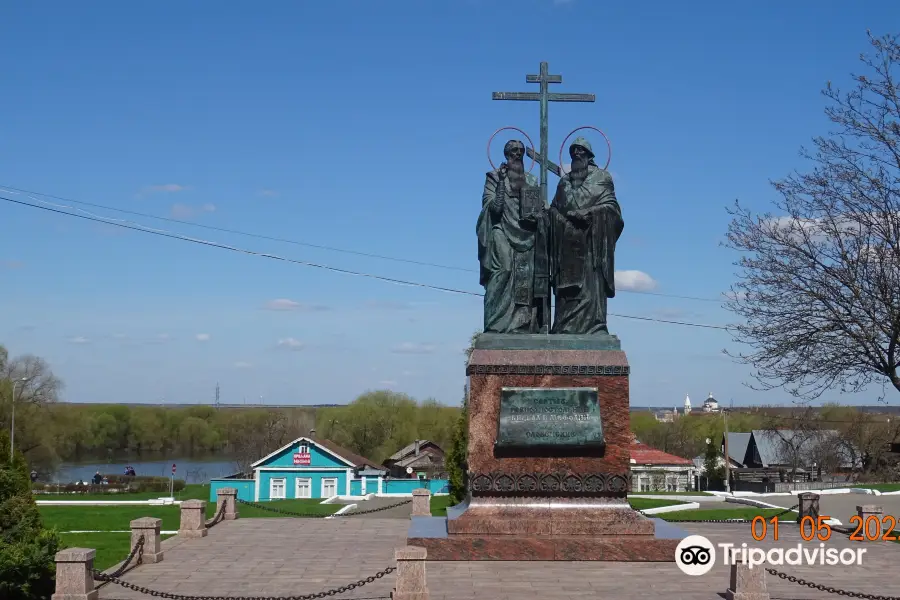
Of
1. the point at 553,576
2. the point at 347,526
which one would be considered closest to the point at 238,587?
the point at 553,576

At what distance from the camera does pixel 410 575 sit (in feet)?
30.6

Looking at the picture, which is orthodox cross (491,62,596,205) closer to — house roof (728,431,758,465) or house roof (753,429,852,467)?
house roof (753,429,852,467)

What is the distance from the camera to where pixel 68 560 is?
31.9ft

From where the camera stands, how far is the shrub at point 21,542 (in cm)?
1030

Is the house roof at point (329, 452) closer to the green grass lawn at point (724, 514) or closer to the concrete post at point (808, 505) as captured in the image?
the green grass lawn at point (724, 514)

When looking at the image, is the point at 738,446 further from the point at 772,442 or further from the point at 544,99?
the point at 544,99

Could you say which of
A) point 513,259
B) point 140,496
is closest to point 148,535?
point 513,259

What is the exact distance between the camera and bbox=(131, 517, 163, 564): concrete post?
12.1 meters

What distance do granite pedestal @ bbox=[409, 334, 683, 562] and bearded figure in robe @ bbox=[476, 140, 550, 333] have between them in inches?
25.2

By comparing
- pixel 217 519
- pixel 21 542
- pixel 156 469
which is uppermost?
pixel 21 542

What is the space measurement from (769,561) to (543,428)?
3.36 metres
